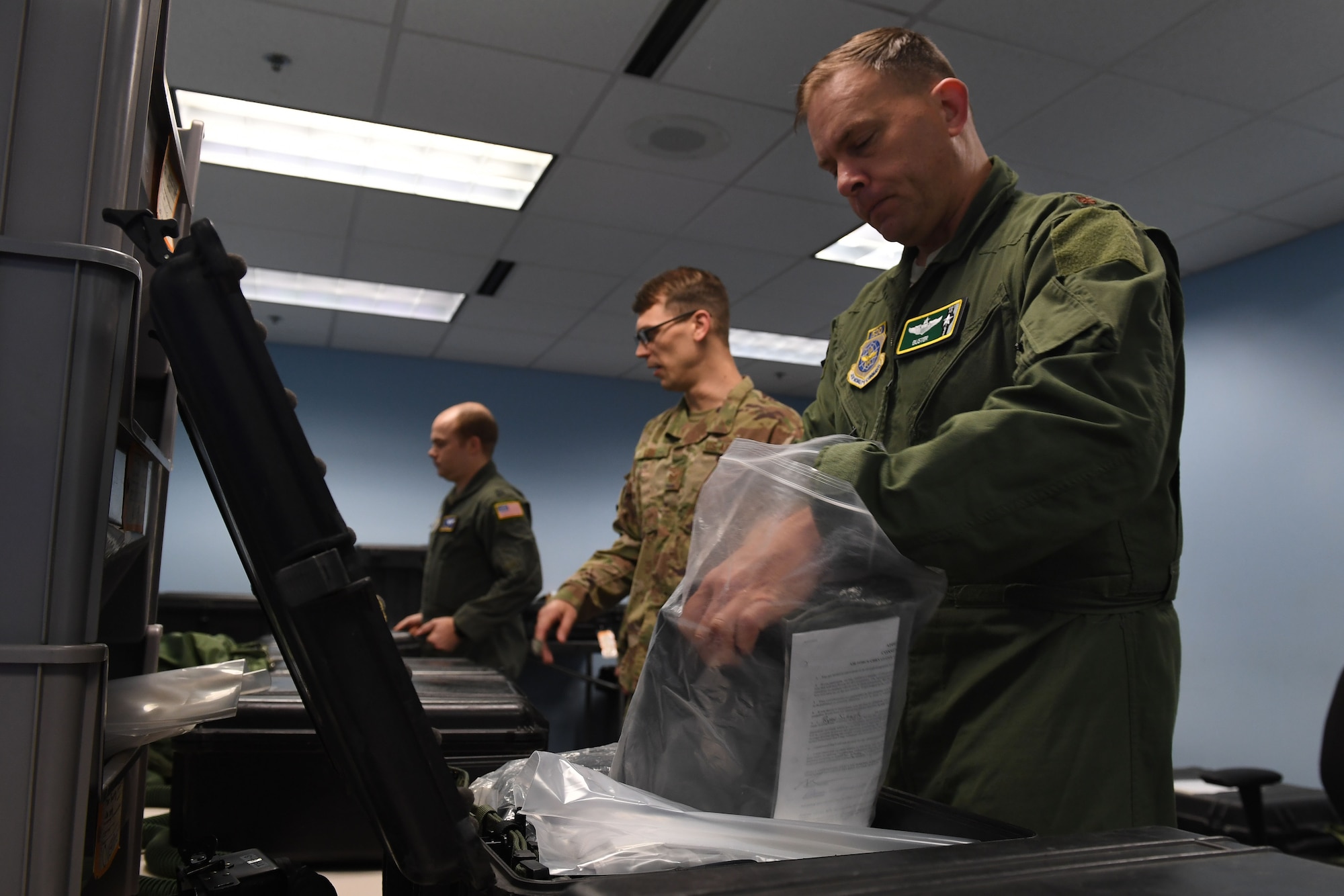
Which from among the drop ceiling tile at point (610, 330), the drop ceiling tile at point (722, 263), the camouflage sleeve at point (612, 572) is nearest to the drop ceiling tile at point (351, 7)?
the camouflage sleeve at point (612, 572)

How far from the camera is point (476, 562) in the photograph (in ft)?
9.90

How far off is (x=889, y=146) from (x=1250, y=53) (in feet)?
7.87

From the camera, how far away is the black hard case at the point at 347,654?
384mm

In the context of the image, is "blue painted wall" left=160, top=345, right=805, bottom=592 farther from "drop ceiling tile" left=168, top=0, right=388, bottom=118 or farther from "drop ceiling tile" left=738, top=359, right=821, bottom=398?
"drop ceiling tile" left=168, top=0, right=388, bottom=118

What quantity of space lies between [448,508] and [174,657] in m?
1.25

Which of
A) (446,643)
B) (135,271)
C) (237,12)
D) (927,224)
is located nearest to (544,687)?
(446,643)

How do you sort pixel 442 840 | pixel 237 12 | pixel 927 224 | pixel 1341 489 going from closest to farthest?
pixel 442 840, pixel 927 224, pixel 237 12, pixel 1341 489

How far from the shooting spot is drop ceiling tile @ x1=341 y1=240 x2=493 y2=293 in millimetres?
4391

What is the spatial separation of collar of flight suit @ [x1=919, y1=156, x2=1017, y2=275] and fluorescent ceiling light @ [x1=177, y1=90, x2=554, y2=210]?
8.71 feet

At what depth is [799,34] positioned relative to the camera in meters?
2.54

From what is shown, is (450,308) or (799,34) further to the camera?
(450,308)

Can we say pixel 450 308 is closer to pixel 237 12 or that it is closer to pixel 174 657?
pixel 237 12

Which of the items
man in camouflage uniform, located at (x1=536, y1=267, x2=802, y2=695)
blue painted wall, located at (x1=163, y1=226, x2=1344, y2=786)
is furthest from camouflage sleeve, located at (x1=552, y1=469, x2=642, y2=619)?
blue painted wall, located at (x1=163, y1=226, x2=1344, y2=786)

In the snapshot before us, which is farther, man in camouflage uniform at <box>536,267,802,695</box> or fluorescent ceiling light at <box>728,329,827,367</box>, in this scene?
fluorescent ceiling light at <box>728,329,827,367</box>
